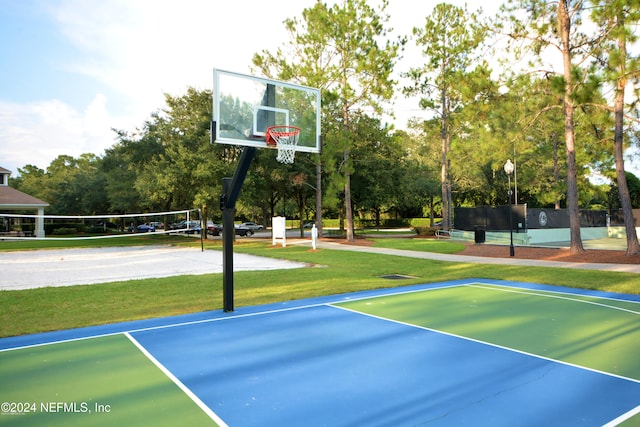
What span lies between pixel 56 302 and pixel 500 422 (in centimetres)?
948

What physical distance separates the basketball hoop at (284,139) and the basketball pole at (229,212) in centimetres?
136

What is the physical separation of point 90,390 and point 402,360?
149 inches

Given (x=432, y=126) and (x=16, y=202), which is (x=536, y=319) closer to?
(x=432, y=126)

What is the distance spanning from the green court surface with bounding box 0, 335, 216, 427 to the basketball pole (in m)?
2.36

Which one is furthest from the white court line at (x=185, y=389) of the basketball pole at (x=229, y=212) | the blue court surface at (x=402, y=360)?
the basketball pole at (x=229, y=212)

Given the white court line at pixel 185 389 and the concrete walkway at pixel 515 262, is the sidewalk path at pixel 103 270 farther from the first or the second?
the white court line at pixel 185 389

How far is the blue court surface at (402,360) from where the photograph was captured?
4.13 m

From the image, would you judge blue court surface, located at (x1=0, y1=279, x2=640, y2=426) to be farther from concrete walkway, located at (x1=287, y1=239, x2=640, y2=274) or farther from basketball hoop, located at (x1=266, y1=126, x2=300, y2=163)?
concrete walkway, located at (x1=287, y1=239, x2=640, y2=274)

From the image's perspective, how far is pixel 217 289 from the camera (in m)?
11.1

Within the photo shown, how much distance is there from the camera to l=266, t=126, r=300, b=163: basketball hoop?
9.77 m

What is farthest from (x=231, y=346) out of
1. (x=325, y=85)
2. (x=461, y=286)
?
(x=325, y=85)

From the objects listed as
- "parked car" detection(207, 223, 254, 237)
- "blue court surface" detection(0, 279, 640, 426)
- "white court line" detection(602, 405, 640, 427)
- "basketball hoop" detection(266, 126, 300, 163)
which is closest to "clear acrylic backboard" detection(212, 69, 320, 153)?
"basketball hoop" detection(266, 126, 300, 163)

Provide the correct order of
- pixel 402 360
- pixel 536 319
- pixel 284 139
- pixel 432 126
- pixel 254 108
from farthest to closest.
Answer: pixel 432 126, pixel 284 139, pixel 254 108, pixel 536 319, pixel 402 360

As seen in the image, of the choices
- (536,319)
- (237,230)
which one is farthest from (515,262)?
(237,230)
